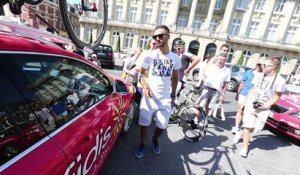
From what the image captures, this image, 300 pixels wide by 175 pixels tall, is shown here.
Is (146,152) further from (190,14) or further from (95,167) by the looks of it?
(190,14)

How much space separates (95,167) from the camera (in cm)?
187

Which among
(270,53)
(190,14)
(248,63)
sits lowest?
(248,63)

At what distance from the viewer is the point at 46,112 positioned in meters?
1.36

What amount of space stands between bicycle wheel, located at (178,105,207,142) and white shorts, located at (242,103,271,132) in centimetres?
81

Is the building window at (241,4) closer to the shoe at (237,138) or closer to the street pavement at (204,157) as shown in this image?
the street pavement at (204,157)

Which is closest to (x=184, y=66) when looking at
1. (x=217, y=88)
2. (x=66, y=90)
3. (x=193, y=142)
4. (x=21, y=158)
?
(x=217, y=88)

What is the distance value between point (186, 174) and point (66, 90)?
2.09 m

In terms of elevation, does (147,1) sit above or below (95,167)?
above

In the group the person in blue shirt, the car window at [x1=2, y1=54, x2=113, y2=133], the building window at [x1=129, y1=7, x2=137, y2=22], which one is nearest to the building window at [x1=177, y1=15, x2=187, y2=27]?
the building window at [x1=129, y1=7, x2=137, y2=22]

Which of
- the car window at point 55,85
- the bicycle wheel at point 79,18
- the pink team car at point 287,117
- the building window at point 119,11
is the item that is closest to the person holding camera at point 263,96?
the pink team car at point 287,117

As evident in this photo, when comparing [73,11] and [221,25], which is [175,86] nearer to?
[73,11]

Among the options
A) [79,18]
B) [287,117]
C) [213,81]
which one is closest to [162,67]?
[79,18]

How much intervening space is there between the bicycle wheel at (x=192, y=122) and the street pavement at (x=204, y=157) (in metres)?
0.14

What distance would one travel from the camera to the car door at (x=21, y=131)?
Answer: 103 centimetres
